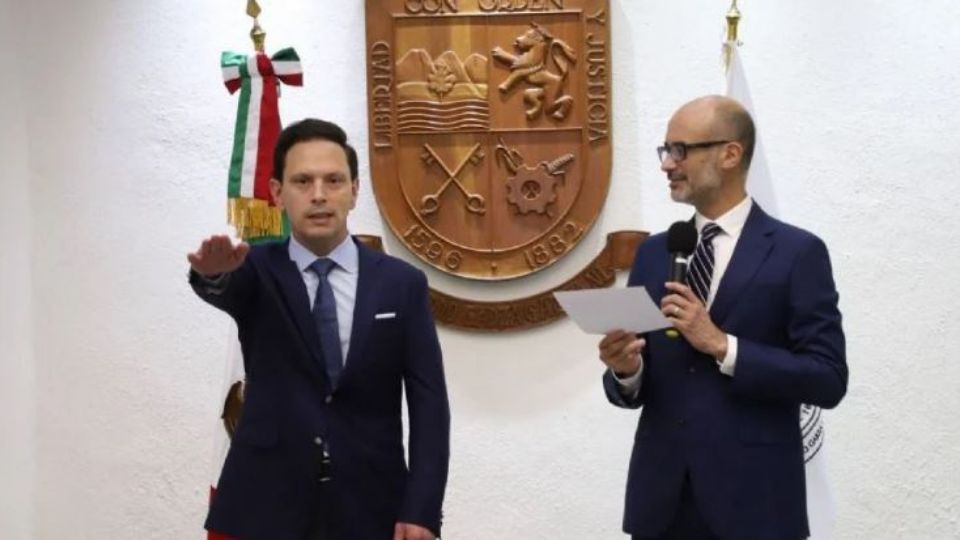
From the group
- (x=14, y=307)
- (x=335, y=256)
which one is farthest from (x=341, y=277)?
(x=14, y=307)

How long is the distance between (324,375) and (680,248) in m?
0.73

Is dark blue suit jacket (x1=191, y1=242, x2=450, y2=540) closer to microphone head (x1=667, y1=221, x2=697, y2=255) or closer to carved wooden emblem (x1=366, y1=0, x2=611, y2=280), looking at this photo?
microphone head (x1=667, y1=221, x2=697, y2=255)

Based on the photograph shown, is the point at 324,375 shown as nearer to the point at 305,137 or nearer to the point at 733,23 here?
the point at 305,137

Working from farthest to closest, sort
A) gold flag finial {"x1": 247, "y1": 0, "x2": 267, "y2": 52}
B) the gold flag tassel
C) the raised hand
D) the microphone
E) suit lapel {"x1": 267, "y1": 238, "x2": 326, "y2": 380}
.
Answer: gold flag finial {"x1": 247, "y1": 0, "x2": 267, "y2": 52} → the gold flag tassel → the microphone → suit lapel {"x1": 267, "y1": 238, "x2": 326, "y2": 380} → the raised hand

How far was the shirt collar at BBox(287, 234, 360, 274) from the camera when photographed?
2.17 meters

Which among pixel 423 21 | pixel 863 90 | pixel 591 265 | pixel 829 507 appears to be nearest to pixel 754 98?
pixel 863 90

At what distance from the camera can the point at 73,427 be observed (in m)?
3.78

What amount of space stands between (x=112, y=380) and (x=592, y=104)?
183cm

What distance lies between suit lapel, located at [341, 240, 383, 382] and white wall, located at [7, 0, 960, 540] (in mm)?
1442

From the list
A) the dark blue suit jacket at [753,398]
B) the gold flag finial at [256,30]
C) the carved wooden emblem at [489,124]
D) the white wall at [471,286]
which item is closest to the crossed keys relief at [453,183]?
the carved wooden emblem at [489,124]

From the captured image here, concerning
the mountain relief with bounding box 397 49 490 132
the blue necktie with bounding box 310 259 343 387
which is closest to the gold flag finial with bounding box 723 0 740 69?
the mountain relief with bounding box 397 49 490 132

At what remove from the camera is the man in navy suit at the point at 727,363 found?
212 centimetres

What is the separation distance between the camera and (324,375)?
207cm

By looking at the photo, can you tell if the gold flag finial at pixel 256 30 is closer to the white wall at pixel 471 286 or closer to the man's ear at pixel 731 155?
the white wall at pixel 471 286
